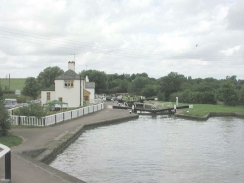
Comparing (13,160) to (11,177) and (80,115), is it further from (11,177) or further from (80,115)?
(80,115)

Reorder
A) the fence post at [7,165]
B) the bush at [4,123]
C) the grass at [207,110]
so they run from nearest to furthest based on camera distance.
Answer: the fence post at [7,165] < the bush at [4,123] < the grass at [207,110]

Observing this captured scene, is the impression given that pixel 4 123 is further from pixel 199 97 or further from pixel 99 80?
pixel 99 80

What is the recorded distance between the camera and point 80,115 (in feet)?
103

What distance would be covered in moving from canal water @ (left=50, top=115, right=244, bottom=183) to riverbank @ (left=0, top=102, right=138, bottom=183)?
540 mm

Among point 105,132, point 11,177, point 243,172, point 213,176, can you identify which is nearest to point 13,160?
point 11,177

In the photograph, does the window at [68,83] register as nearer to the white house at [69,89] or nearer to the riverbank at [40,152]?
the white house at [69,89]

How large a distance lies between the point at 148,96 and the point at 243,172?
6647 cm

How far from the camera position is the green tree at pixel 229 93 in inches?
1797

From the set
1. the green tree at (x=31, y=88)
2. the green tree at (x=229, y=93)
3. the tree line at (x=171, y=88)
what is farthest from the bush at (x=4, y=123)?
the green tree at (x=31, y=88)

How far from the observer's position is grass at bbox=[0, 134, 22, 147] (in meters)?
15.1

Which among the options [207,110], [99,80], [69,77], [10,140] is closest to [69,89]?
[69,77]

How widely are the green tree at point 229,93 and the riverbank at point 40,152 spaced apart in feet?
87.3

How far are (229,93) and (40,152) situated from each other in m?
36.8

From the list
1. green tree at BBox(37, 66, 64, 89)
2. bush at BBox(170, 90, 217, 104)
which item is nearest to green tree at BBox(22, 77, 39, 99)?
green tree at BBox(37, 66, 64, 89)
